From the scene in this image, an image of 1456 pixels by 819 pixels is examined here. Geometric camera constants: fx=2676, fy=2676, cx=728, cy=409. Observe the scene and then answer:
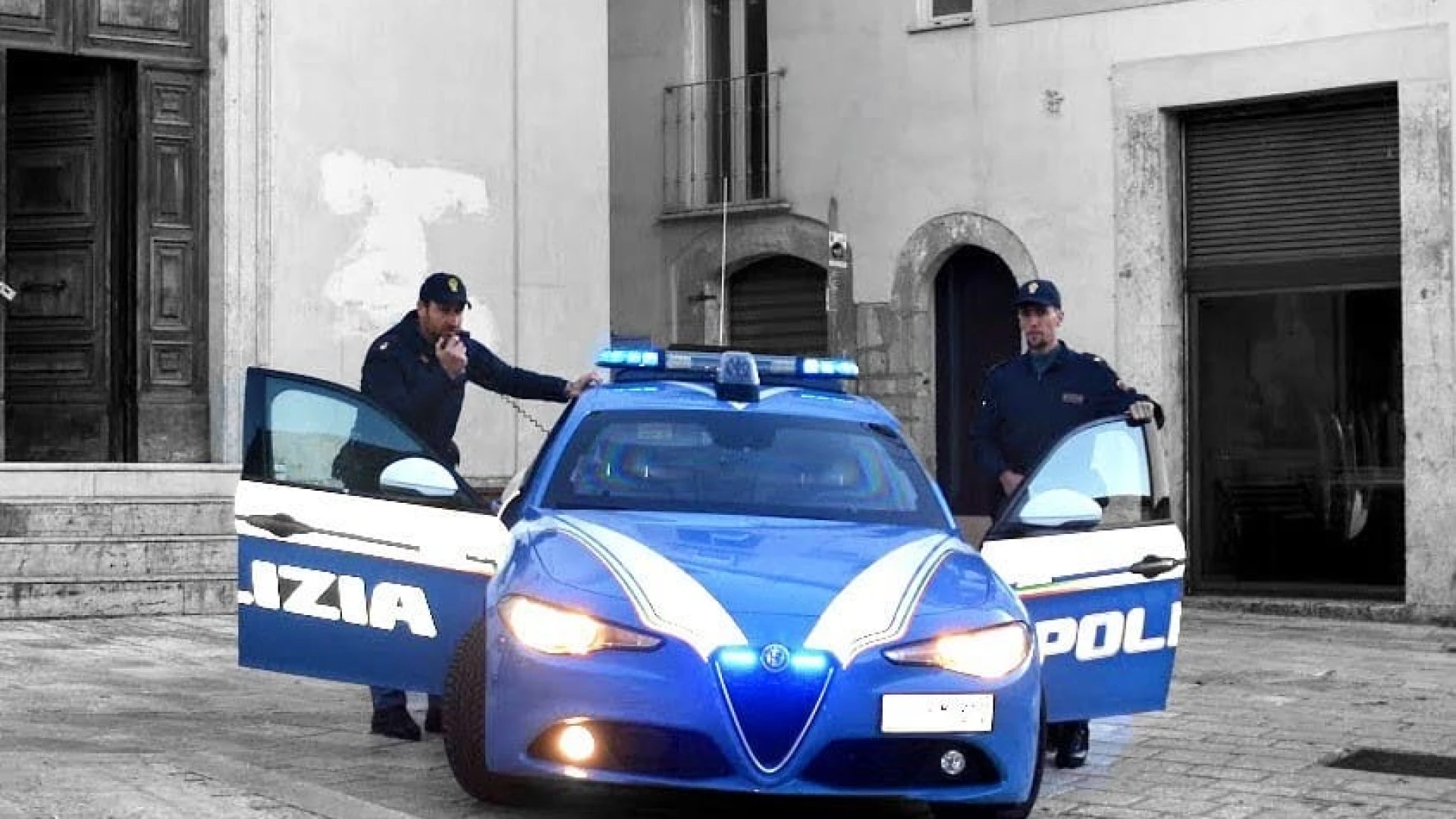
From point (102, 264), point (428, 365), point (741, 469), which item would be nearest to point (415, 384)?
point (428, 365)

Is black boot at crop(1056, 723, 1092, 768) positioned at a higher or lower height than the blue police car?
lower

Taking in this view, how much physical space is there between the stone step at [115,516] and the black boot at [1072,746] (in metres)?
7.69

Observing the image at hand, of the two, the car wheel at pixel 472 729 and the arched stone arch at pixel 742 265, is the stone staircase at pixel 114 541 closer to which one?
the arched stone arch at pixel 742 265

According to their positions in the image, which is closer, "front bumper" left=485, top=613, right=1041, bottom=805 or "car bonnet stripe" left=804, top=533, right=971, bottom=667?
"front bumper" left=485, top=613, right=1041, bottom=805

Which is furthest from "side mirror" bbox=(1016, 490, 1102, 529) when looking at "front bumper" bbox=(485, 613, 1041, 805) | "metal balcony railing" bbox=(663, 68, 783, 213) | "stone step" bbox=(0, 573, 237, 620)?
"metal balcony railing" bbox=(663, 68, 783, 213)

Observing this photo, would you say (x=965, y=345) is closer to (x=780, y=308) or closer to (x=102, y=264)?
(x=780, y=308)

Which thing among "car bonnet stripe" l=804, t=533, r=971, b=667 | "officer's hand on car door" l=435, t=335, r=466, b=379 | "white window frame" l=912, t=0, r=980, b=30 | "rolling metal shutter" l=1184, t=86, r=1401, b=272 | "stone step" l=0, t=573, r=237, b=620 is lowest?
"stone step" l=0, t=573, r=237, b=620

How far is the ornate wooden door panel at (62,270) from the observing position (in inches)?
686

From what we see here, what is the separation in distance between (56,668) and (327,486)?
359cm

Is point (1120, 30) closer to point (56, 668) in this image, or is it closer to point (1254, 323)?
point (1254, 323)

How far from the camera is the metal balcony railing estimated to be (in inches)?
862

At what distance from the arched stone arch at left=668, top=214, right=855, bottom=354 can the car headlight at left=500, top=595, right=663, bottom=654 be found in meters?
13.7

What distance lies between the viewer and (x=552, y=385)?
10.8 meters

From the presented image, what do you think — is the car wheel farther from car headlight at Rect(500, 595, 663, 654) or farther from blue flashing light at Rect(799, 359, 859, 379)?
blue flashing light at Rect(799, 359, 859, 379)
